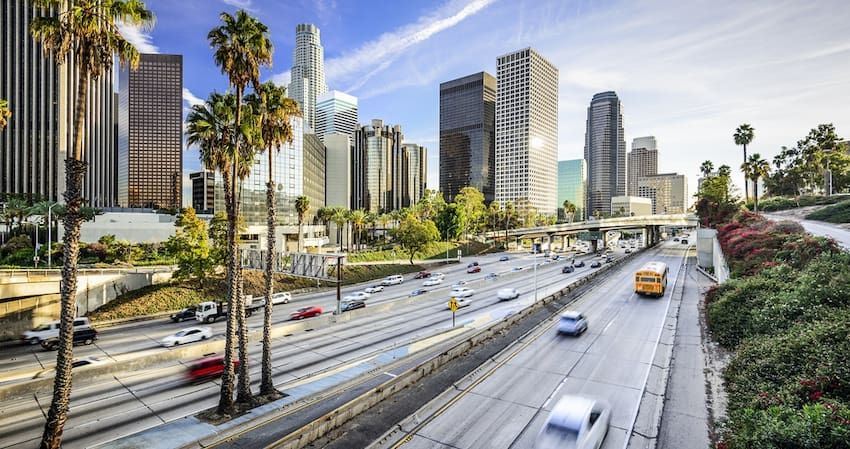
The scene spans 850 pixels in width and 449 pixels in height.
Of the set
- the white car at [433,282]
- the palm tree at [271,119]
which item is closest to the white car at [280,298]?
the white car at [433,282]

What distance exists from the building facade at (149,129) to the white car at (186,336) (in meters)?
175

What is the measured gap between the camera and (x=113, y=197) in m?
174

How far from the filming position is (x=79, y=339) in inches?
1164

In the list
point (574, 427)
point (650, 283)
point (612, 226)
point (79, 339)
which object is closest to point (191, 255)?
point (79, 339)

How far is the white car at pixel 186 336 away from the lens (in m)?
29.6

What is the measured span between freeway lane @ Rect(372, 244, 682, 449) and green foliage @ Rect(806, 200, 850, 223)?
1578 inches

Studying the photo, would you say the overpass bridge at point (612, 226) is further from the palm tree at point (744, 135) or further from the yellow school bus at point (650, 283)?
the yellow school bus at point (650, 283)

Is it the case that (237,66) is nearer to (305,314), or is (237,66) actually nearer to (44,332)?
(305,314)

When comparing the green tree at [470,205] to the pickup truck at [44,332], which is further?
the green tree at [470,205]

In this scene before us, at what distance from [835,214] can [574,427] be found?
2668 inches

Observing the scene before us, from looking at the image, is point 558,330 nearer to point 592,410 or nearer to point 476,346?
point 476,346

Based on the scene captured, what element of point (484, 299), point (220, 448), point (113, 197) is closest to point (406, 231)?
point (484, 299)

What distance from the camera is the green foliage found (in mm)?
50384

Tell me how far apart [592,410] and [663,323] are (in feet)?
69.7
